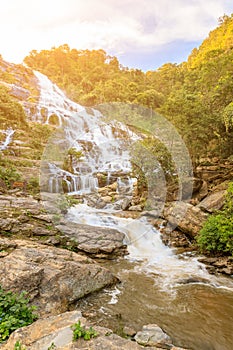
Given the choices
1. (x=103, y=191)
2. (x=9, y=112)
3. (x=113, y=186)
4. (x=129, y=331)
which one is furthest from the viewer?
(x=9, y=112)

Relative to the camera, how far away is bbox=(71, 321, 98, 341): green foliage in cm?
230

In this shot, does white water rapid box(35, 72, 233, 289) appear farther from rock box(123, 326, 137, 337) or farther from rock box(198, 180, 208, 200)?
rock box(198, 180, 208, 200)

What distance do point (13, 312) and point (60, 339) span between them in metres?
1.02

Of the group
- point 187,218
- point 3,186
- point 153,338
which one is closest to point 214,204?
point 187,218

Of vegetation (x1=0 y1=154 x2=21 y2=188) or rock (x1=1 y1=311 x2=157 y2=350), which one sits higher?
vegetation (x1=0 y1=154 x2=21 y2=188)

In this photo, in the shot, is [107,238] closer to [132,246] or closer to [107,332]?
[132,246]

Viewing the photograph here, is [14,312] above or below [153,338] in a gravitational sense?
above

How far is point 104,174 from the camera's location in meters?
14.1

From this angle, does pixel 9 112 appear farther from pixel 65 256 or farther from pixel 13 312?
pixel 13 312

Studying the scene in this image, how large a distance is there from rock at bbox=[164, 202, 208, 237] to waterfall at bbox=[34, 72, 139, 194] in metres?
5.95

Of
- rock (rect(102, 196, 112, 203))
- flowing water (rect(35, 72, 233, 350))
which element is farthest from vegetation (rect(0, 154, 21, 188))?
rock (rect(102, 196, 112, 203))

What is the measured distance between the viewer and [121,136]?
1789 centimetres

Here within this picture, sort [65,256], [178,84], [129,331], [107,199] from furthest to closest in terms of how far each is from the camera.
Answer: [178,84] < [107,199] < [65,256] < [129,331]

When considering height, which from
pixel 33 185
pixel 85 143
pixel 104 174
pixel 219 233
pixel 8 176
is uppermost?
pixel 85 143
